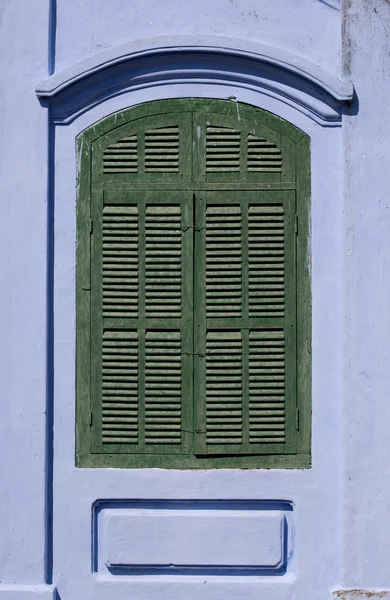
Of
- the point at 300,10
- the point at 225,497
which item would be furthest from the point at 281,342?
the point at 300,10

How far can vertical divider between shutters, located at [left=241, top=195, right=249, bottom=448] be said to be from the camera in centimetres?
486

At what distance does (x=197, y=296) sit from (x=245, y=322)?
33 cm

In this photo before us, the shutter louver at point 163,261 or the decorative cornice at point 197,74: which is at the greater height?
the decorative cornice at point 197,74

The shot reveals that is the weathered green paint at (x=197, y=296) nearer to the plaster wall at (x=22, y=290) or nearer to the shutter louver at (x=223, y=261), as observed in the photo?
the shutter louver at (x=223, y=261)

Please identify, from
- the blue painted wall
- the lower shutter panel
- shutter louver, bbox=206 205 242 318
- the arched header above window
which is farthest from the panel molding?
the arched header above window

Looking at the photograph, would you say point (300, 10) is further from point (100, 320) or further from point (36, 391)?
point (36, 391)

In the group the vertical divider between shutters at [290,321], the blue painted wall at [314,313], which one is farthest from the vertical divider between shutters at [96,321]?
the vertical divider between shutters at [290,321]

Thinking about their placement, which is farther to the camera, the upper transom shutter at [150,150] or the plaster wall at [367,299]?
the upper transom shutter at [150,150]

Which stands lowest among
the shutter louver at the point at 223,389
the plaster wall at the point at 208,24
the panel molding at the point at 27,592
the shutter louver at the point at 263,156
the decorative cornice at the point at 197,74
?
the panel molding at the point at 27,592

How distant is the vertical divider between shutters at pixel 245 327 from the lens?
4859 mm

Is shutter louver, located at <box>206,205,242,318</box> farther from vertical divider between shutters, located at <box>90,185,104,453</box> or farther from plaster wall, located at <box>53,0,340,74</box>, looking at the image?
plaster wall, located at <box>53,0,340,74</box>

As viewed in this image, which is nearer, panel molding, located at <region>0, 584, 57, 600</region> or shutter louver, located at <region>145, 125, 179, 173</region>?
panel molding, located at <region>0, 584, 57, 600</region>

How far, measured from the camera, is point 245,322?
16.0 feet

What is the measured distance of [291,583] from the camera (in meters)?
4.80
